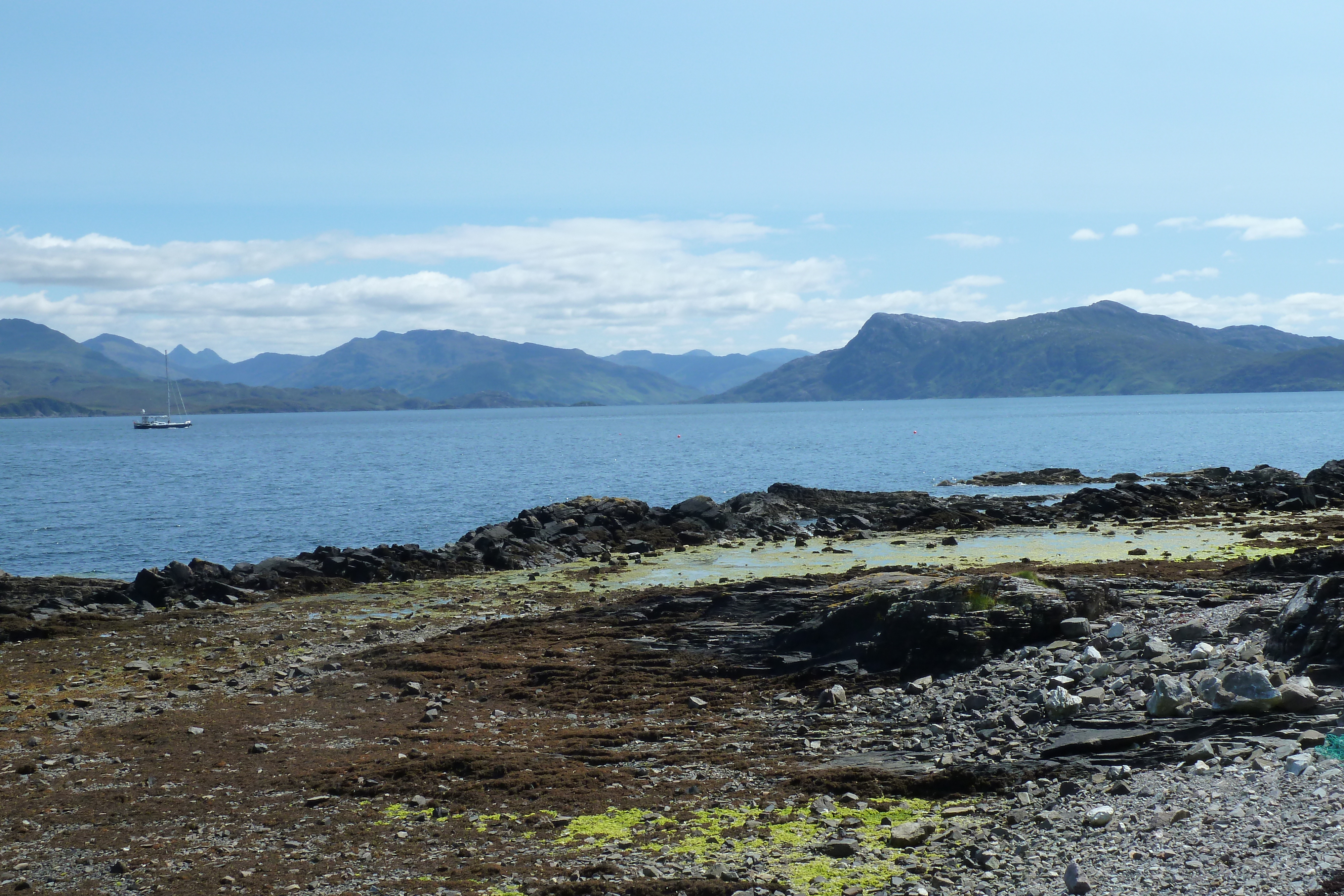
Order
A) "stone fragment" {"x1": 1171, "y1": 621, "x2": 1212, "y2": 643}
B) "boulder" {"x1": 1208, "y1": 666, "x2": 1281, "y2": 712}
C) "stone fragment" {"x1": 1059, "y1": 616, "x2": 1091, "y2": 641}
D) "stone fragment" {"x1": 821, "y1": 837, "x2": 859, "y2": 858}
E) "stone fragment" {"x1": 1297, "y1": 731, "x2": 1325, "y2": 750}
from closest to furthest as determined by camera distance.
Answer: "stone fragment" {"x1": 821, "y1": 837, "x2": 859, "y2": 858} → "stone fragment" {"x1": 1297, "y1": 731, "x2": 1325, "y2": 750} → "boulder" {"x1": 1208, "y1": 666, "x2": 1281, "y2": 712} → "stone fragment" {"x1": 1171, "y1": 621, "x2": 1212, "y2": 643} → "stone fragment" {"x1": 1059, "y1": 616, "x2": 1091, "y2": 641}

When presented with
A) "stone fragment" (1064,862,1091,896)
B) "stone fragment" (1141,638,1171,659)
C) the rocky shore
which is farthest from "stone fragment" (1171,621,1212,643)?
"stone fragment" (1064,862,1091,896)

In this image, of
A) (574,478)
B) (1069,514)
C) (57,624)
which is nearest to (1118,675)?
(57,624)

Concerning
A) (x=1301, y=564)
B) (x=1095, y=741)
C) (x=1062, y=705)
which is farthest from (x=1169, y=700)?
(x=1301, y=564)

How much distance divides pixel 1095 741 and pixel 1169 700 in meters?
1.33

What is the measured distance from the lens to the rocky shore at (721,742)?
444 inches

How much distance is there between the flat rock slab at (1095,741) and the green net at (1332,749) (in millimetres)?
2112

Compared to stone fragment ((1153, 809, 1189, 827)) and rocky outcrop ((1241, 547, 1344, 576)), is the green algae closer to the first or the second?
stone fragment ((1153, 809, 1189, 827))

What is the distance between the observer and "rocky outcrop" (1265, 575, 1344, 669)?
14828 millimetres

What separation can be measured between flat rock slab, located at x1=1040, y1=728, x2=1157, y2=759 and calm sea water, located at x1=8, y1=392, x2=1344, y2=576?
137 feet

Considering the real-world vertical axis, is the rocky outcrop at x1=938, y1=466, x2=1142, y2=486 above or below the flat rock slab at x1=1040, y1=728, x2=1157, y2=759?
above

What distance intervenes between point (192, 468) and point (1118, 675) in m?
118

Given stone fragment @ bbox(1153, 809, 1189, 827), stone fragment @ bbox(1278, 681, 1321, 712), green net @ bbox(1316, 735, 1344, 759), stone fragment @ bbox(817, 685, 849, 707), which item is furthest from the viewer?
stone fragment @ bbox(817, 685, 849, 707)

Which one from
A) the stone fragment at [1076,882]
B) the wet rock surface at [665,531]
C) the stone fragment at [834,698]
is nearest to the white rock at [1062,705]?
the stone fragment at [834,698]

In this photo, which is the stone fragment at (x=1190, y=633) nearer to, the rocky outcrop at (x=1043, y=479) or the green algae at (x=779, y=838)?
the green algae at (x=779, y=838)
